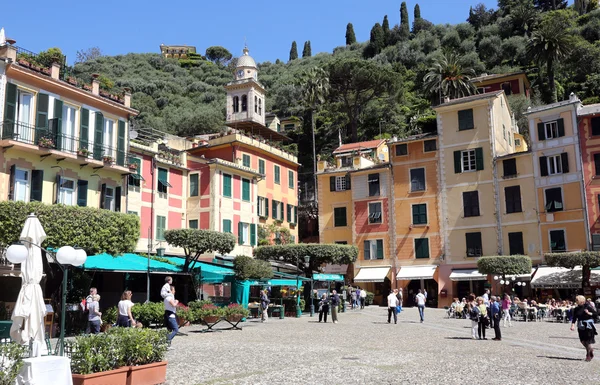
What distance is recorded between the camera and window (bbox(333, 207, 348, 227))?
46.3 meters

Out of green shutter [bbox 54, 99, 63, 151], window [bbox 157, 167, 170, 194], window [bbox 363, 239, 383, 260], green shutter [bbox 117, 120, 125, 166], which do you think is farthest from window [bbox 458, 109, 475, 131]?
green shutter [bbox 54, 99, 63, 151]

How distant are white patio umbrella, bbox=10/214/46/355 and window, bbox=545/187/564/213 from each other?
111ft

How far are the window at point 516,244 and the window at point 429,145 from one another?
8601 millimetres

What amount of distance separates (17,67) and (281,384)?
20.4 metres

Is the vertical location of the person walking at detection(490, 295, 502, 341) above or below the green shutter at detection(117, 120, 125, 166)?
below

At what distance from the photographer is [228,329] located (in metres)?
23.0

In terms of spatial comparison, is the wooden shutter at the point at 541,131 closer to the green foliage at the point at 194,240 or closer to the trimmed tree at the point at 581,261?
the trimmed tree at the point at 581,261

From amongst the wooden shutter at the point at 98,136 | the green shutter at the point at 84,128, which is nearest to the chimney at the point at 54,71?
the green shutter at the point at 84,128

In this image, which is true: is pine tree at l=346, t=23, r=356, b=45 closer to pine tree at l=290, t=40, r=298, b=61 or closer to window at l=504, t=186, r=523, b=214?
pine tree at l=290, t=40, r=298, b=61

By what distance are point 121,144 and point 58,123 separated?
13.7 feet

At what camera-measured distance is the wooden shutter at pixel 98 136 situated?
2812 centimetres


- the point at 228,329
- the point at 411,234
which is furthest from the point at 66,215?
Result: the point at 411,234

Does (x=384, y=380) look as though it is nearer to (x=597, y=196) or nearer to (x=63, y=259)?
(x=63, y=259)

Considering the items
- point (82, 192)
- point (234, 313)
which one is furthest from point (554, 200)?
point (82, 192)
